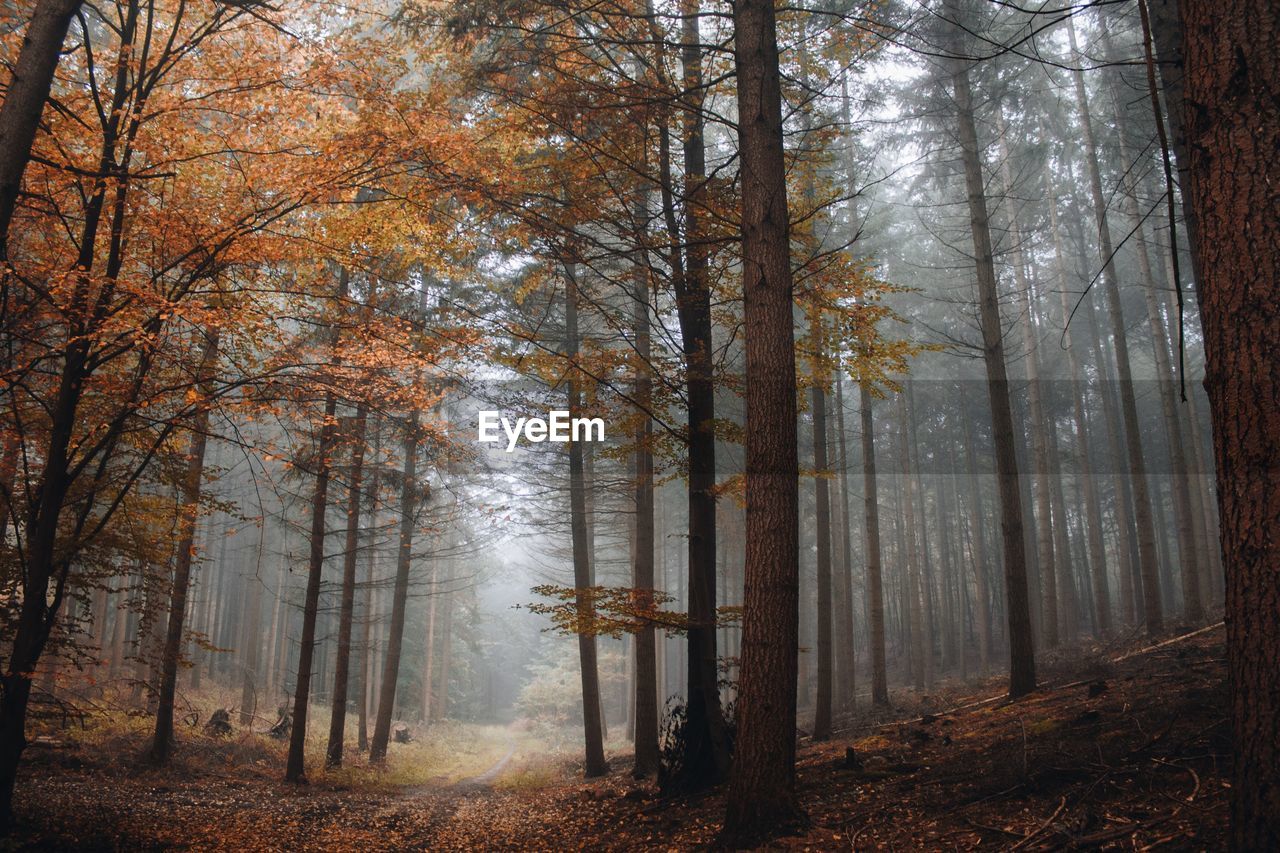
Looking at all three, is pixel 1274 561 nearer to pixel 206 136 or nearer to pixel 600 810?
pixel 600 810

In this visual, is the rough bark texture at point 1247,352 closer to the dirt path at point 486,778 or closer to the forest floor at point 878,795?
the forest floor at point 878,795

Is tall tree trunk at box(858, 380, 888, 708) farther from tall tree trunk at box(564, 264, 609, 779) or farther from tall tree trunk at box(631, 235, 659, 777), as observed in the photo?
tall tree trunk at box(564, 264, 609, 779)

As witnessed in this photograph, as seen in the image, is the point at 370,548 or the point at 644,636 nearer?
the point at 644,636

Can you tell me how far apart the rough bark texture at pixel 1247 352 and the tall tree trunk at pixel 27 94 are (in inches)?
277

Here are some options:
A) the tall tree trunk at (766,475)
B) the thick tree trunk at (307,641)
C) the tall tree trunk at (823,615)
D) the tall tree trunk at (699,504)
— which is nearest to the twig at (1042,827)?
the tall tree trunk at (766,475)

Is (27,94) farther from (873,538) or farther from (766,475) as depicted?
(873,538)

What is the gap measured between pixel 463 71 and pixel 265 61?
217cm

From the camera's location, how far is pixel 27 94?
5066 mm

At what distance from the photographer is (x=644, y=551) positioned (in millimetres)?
12797

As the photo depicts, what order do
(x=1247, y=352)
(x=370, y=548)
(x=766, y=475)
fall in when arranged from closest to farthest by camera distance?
(x=1247, y=352) → (x=766, y=475) → (x=370, y=548)

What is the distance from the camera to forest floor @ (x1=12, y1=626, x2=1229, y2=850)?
4.73 m

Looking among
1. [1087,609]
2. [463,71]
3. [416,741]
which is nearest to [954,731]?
[463,71]

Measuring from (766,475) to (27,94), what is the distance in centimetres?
616

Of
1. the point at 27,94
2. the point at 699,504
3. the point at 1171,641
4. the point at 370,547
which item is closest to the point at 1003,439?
the point at 1171,641
